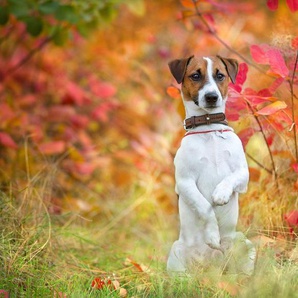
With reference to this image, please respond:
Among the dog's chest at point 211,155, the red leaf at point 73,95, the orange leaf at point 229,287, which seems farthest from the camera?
the red leaf at point 73,95

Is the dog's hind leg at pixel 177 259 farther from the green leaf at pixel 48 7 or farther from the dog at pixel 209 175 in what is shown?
the green leaf at pixel 48 7

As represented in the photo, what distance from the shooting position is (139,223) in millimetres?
6000

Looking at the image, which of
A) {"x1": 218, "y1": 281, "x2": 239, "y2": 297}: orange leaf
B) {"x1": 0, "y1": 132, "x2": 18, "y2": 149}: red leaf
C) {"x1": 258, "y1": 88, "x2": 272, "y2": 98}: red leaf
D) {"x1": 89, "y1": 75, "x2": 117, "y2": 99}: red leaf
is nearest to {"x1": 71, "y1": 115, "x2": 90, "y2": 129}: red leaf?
{"x1": 89, "y1": 75, "x2": 117, "y2": 99}: red leaf

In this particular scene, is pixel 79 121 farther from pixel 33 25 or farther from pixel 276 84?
pixel 276 84

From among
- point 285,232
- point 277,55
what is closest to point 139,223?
point 285,232

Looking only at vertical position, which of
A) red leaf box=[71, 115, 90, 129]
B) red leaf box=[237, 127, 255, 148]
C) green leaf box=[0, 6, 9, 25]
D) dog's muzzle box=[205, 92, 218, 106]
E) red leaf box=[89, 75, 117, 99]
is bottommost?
red leaf box=[71, 115, 90, 129]

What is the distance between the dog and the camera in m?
3.55

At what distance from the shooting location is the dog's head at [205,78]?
354 cm

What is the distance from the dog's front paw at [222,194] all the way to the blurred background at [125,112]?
50cm

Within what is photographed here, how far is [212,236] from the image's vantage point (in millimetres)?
3529

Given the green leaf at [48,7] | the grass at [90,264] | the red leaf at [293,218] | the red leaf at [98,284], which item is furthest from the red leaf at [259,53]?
the green leaf at [48,7]

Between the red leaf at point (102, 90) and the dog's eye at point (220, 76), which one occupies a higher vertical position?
the dog's eye at point (220, 76)

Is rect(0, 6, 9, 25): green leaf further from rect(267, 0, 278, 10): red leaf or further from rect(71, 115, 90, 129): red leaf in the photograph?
rect(267, 0, 278, 10): red leaf

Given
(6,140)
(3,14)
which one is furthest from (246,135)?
(3,14)
